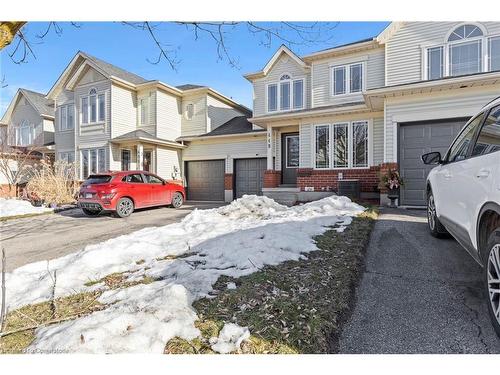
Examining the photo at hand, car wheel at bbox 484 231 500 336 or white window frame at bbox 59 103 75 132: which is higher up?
white window frame at bbox 59 103 75 132

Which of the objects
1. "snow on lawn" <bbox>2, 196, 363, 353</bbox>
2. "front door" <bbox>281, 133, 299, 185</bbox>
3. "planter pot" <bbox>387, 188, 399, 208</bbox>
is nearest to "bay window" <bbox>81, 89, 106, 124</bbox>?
"front door" <bbox>281, 133, 299, 185</bbox>

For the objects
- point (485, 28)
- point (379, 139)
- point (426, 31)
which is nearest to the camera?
point (485, 28)

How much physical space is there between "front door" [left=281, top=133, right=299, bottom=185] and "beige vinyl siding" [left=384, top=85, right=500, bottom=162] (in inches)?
183

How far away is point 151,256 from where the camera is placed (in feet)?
13.6

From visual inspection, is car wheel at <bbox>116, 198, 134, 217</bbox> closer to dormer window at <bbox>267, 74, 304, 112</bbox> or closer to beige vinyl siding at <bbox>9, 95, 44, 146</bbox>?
dormer window at <bbox>267, 74, 304, 112</bbox>

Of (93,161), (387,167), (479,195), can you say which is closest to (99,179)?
(93,161)

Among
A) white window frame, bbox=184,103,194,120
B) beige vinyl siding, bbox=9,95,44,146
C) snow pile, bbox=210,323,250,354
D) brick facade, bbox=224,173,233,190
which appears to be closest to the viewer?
snow pile, bbox=210,323,250,354

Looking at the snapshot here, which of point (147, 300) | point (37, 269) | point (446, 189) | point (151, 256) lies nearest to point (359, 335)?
point (147, 300)

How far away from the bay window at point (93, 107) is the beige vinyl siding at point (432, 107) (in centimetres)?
1389

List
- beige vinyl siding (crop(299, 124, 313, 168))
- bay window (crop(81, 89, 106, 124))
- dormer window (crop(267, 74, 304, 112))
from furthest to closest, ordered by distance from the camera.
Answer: bay window (crop(81, 89, 106, 124))
dormer window (crop(267, 74, 304, 112))
beige vinyl siding (crop(299, 124, 313, 168))

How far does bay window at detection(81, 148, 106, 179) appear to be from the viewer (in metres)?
15.3
